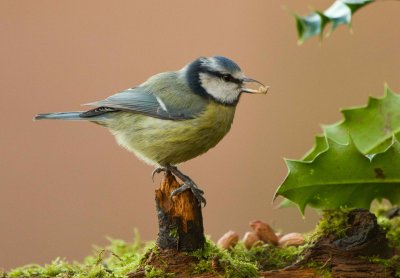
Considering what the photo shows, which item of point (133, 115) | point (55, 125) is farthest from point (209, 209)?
point (133, 115)

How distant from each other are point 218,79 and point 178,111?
0.52 feet

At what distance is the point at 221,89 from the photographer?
2.14 m

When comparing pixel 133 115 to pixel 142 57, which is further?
pixel 142 57

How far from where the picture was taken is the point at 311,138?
383 centimetres

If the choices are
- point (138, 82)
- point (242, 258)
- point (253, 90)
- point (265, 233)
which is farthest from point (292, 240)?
point (138, 82)

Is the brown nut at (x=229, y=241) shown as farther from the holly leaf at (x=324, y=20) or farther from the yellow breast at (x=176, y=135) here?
the holly leaf at (x=324, y=20)

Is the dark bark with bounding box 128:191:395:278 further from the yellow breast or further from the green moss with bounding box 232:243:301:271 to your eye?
the yellow breast

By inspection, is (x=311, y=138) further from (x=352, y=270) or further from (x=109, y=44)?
(x=352, y=270)

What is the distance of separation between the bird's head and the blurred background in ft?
4.25

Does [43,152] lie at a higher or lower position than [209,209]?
higher

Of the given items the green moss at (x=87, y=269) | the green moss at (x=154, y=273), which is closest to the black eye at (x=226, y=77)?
the green moss at (x=87, y=269)

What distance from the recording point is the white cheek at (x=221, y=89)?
2129mm

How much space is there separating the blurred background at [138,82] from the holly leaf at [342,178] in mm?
1530

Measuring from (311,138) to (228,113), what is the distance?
178cm
